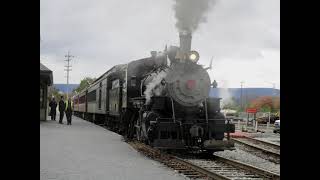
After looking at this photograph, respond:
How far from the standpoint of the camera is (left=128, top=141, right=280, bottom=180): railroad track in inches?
339

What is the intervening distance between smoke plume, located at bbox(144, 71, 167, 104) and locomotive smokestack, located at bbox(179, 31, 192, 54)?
83 centimetres

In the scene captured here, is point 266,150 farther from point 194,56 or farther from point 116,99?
point 116,99

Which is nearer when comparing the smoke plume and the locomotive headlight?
the locomotive headlight

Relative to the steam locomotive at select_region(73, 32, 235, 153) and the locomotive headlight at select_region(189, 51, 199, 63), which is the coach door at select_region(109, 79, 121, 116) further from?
the locomotive headlight at select_region(189, 51, 199, 63)

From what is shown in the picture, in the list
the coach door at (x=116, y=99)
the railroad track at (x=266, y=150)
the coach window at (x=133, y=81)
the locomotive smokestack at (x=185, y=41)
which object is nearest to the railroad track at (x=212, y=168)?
the railroad track at (x=266, y=150)

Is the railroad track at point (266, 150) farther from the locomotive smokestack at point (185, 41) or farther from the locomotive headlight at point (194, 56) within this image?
the locomotive smokestack at point (185, 41)

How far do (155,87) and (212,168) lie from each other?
339cm

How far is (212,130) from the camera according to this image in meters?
12.0

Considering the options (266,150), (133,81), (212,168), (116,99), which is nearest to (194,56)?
(133,81)

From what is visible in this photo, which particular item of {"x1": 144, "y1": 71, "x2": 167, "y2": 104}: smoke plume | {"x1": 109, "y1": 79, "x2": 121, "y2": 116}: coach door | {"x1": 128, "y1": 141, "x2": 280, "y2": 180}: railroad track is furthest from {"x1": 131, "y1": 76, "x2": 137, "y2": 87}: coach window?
{"x1": 128, "y1": 141, "x2": 280, "y2": 180}: railroad track

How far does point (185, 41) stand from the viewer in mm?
12148
